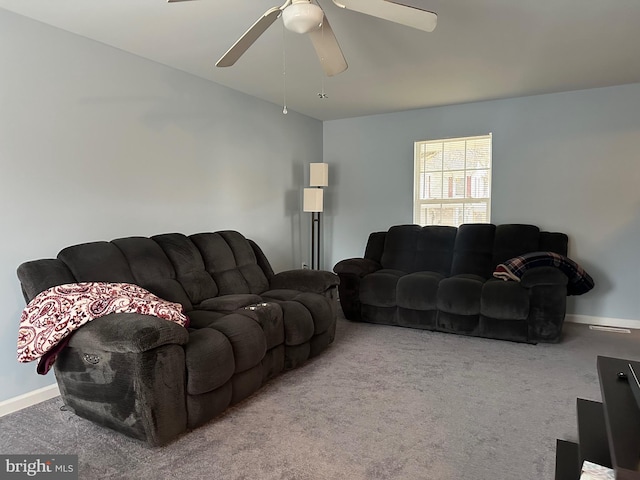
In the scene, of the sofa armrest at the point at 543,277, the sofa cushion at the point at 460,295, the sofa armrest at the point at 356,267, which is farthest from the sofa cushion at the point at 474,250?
the sofa armrest at the point at 356,267

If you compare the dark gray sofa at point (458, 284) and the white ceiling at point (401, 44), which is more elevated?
the white ceiling at point (401, 44)

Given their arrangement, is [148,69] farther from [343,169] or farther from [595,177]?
[595,177]

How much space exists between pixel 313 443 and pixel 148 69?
296 centimetres

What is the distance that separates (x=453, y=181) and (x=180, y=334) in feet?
12.5

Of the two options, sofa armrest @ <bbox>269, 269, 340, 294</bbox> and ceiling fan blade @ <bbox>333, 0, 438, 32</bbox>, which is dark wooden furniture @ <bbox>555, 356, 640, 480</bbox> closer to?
ceiling fan blade @ <bbox>333, 0, 438, 32</bbox>

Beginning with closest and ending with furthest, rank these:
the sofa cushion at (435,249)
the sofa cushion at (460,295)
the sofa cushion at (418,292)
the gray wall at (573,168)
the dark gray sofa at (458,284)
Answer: the dark gray sofa at (458,284)
the sofa cushion at (460,295)
the sofa cushion at (418,292)
the gray wall at (573,168)
the sofa cushion at (435,249)

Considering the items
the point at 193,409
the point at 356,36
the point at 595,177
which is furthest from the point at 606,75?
the point at 193,409

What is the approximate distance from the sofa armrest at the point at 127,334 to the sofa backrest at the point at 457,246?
3031 millimetres

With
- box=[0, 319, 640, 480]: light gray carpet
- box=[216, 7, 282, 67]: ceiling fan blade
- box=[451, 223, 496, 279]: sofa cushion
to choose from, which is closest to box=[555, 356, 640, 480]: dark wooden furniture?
box=[0, 319, 640, 480]: light gray carpet

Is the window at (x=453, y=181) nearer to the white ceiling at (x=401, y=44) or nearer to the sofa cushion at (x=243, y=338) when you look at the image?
the white ceiling at (x=401, y=44)

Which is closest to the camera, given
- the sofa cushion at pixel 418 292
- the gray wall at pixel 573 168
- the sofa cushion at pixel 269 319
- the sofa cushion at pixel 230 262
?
the sofa cushion at pixel 269 319

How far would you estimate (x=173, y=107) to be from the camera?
354 centimetres

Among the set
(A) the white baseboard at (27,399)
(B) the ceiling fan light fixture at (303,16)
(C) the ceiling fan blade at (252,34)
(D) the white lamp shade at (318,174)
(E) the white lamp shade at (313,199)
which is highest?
(C) the ceiling fan blade at (252,34)

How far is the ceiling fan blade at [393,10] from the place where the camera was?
180 cm
